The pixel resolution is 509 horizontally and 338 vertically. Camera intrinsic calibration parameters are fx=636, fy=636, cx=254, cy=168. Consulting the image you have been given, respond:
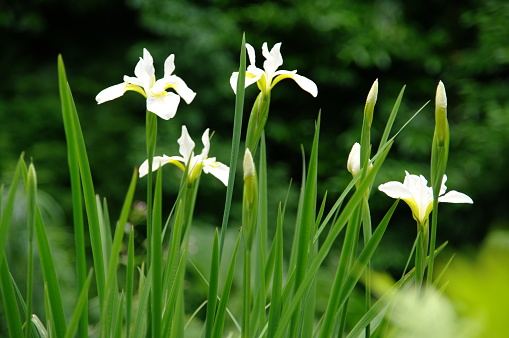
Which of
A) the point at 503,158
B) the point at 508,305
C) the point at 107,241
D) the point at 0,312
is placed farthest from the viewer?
the point at 503,158

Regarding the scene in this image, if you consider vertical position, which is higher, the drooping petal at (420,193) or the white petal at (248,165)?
the white petal at (248,165)

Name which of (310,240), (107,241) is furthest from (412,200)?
(107,241)

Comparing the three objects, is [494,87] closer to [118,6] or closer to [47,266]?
[118,6]

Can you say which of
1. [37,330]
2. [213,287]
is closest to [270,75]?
[213,287]

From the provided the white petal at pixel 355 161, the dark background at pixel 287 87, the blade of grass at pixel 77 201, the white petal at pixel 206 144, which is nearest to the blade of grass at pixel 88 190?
the blade of grass at pixel 77 201

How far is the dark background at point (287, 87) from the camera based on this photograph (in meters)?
2.72

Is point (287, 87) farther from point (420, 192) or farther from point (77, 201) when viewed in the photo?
point (77, 201)

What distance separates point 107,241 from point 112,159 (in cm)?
217

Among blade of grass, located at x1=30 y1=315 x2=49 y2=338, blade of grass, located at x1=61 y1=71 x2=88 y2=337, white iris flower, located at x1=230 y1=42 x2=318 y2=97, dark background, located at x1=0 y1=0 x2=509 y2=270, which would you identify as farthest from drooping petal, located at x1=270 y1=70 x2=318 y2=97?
dark background, located at x1=0 y1=0 x2=509 y2=270

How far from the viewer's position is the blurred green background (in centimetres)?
272

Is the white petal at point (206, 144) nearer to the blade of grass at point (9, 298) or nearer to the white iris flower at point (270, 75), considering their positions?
the white iris flower at point (270, 75)

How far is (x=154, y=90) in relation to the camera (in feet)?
1.87

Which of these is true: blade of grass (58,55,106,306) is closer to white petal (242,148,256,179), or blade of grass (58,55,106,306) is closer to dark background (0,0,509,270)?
white petal (242,148,256,179)

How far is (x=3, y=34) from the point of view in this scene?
10.0 feet
